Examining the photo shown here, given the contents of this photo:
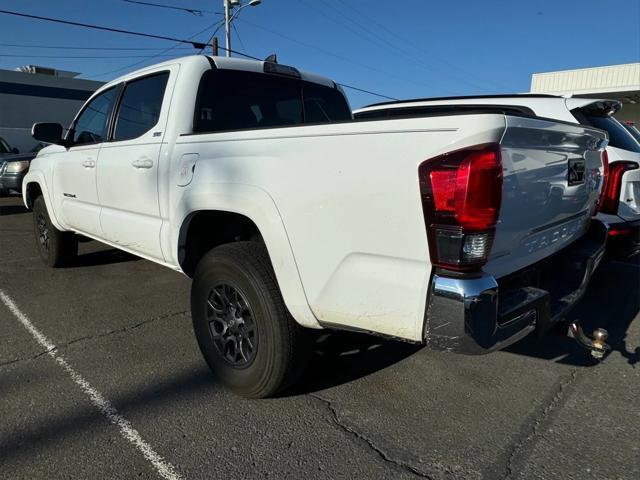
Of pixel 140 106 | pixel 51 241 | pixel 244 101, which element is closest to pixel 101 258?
pixel 51 241

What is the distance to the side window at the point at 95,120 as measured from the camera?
4203 mm

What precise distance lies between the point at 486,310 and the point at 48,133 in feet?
→ 14.2

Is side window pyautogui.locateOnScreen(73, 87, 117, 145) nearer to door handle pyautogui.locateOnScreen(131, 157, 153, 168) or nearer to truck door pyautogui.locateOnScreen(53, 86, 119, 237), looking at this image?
truck door pyautogui.locateOnScreen(53, 86, 119, 237)

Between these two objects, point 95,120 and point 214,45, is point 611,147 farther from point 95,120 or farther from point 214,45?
point 214,45

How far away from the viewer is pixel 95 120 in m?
4.52

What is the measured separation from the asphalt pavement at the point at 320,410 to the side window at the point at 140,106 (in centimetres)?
154

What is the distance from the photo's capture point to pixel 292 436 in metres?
2.45

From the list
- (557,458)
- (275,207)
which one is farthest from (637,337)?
(275,207)

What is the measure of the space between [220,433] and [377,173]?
5.06ft

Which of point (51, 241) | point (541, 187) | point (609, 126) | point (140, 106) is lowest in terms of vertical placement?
point (51, 241)

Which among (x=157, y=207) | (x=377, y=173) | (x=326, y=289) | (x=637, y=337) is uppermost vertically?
(x=377, y=173)

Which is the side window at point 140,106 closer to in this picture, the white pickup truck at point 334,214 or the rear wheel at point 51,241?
the white pickup truck at point 334,214

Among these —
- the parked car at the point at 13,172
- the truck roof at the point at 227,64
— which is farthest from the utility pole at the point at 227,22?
the truck roof at the point at 227,64

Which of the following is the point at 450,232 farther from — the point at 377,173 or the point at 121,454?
the point at 121,454
